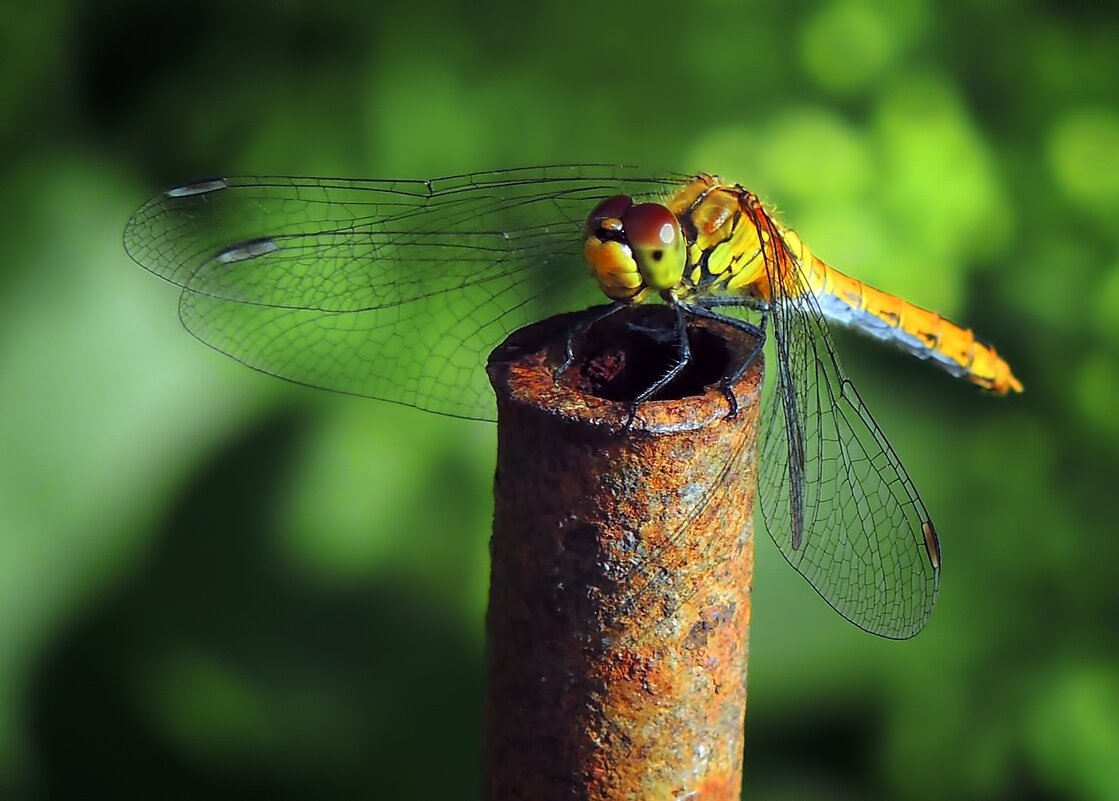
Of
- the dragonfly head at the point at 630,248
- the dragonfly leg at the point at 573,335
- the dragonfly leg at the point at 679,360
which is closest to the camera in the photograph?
the dragonfly leg at the point at 573,335

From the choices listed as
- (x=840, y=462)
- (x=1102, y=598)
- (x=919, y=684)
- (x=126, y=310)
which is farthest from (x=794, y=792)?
(x=126, y=310)

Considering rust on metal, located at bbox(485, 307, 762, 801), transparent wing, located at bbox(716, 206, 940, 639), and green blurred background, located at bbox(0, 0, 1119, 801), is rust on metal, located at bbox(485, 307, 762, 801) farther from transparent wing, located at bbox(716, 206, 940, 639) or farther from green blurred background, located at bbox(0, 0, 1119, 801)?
green blurred background, located at bbox(0, 0, 1119, 801)

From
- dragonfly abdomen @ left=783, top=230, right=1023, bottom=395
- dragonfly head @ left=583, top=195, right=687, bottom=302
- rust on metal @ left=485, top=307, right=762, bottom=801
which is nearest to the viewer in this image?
rust on metal @ left=485, top=307, right=762, bottom=801

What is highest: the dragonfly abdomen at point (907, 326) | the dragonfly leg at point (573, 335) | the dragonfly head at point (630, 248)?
the dragonfly abdomen at point (907, 326)

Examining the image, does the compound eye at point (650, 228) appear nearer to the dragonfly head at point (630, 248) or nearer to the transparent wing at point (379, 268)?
the dragonfly head at point (630, 248)

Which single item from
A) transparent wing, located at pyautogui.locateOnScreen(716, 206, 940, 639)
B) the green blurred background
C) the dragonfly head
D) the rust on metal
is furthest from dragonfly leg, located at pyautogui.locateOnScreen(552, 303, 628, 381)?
the green blurred background

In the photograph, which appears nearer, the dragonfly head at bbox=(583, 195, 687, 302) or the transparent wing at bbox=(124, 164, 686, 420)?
the dragonfly head at bbox=(583, 195, 687, 302)

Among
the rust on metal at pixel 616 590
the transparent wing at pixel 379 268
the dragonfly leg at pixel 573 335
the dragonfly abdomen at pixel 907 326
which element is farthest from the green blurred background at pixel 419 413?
the rust on metal at pixel 616 590
